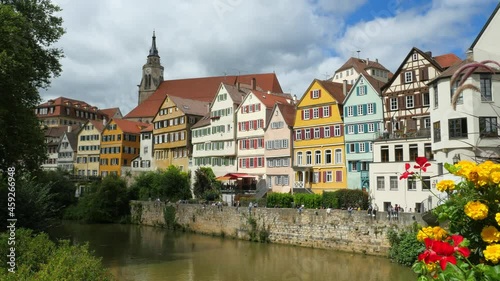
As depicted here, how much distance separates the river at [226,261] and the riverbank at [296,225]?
0.81 m

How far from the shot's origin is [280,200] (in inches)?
1574

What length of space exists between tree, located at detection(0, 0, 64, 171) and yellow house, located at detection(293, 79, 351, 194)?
997 inches

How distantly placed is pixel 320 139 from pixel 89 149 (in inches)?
1908

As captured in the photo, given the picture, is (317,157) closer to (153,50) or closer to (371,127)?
(371,127)

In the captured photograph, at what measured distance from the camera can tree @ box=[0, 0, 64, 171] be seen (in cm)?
1989

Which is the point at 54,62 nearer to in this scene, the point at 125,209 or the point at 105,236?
the point at 105,236

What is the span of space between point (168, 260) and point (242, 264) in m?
5.17

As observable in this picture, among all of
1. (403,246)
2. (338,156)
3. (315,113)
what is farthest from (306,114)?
(403,246)

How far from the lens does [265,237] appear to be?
3738 centimetres

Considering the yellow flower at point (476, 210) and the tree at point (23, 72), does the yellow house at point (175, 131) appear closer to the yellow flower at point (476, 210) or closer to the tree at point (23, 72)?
the tree at point (23, 72)

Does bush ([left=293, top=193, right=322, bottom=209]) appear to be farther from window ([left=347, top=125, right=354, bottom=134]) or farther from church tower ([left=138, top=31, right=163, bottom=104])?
church tower ([left=138, top=31, right=163, bottom=104])

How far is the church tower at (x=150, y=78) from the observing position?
104 metres

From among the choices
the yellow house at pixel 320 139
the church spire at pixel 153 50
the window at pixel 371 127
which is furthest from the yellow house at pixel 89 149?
the window at pixel 371 127

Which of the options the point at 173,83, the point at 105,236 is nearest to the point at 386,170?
the point at 105,236
